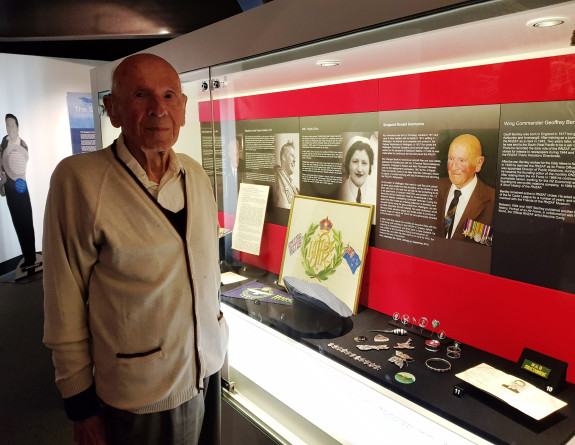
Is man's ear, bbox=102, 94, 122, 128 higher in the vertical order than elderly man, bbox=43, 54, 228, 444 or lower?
higher

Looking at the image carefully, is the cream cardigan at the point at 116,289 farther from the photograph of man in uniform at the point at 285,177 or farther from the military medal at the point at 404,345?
the photograph of man in uniform at the point at 285,177

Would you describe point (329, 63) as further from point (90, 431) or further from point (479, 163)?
point (90, 431)

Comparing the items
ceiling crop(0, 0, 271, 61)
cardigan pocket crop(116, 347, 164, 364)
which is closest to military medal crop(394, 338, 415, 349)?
cardigan pocket crop(116, 347, 164, 364)

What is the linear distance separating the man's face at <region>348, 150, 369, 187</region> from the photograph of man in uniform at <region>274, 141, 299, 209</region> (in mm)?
399

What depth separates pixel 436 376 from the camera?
1.62 meters

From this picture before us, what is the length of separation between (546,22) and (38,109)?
6.63m

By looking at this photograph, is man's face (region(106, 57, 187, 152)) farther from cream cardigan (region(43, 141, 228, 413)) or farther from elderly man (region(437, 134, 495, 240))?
elderly man (region(437, 134, 495, 240))

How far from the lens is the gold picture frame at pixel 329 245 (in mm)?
2129

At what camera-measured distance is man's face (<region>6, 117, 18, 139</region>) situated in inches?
232

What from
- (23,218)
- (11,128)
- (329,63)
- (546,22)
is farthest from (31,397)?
(11,128)

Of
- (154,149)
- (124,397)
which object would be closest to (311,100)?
(154,149)

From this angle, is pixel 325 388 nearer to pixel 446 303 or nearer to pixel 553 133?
pixel 446 303

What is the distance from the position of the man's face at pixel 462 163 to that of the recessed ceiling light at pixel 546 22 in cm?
56

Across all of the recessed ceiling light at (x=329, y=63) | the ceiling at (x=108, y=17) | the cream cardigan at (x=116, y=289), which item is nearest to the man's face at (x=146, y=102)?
the cream cardigan at (x=116, y=289)
